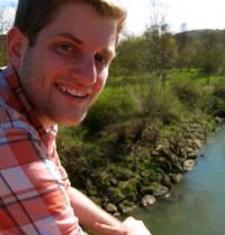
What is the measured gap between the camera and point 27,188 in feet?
2.46

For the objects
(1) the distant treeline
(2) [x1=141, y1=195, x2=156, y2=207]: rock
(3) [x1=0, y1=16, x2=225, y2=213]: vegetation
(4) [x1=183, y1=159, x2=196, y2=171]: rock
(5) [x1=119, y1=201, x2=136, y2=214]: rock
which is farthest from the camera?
(1) the distant treeline

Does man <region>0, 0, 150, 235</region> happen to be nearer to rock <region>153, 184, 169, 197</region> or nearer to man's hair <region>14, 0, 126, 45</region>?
man's hair <region>14, 0, 126, 45</region>

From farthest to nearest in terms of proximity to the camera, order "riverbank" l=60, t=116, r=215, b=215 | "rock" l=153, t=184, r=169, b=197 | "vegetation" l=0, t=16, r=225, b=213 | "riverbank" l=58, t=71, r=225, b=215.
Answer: "rock" l=153, t=184, r=169, b=197 → "vegetation" l=0, t=16, r=225, b=213 → "riverbank" l=58, t=71, r=225, b=215 → "riverbank" l=60, t=116, r=215, b=215

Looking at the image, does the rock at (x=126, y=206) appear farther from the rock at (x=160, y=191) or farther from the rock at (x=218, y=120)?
the rock at (x=218, y=120)

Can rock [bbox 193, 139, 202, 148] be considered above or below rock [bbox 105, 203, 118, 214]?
below

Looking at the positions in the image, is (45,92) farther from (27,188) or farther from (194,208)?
(194,208)

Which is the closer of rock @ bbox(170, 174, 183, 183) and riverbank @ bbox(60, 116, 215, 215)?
riverbank @ bbox(60, 116, 215, 215)

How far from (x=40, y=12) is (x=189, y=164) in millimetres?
14831

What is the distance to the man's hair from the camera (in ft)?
2.85

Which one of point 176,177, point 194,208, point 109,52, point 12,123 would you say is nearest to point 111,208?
point 194,208

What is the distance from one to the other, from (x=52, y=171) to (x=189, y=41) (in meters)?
35.4

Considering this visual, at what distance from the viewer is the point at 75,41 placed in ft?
2.91

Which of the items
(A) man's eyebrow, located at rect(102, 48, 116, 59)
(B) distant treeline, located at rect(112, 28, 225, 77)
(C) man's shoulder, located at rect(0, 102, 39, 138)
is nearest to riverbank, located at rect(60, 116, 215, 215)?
(B) distant treeline, located at rect(112, 28, 225, 77)

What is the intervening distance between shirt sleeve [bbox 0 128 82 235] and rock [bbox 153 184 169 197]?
11921 mm
